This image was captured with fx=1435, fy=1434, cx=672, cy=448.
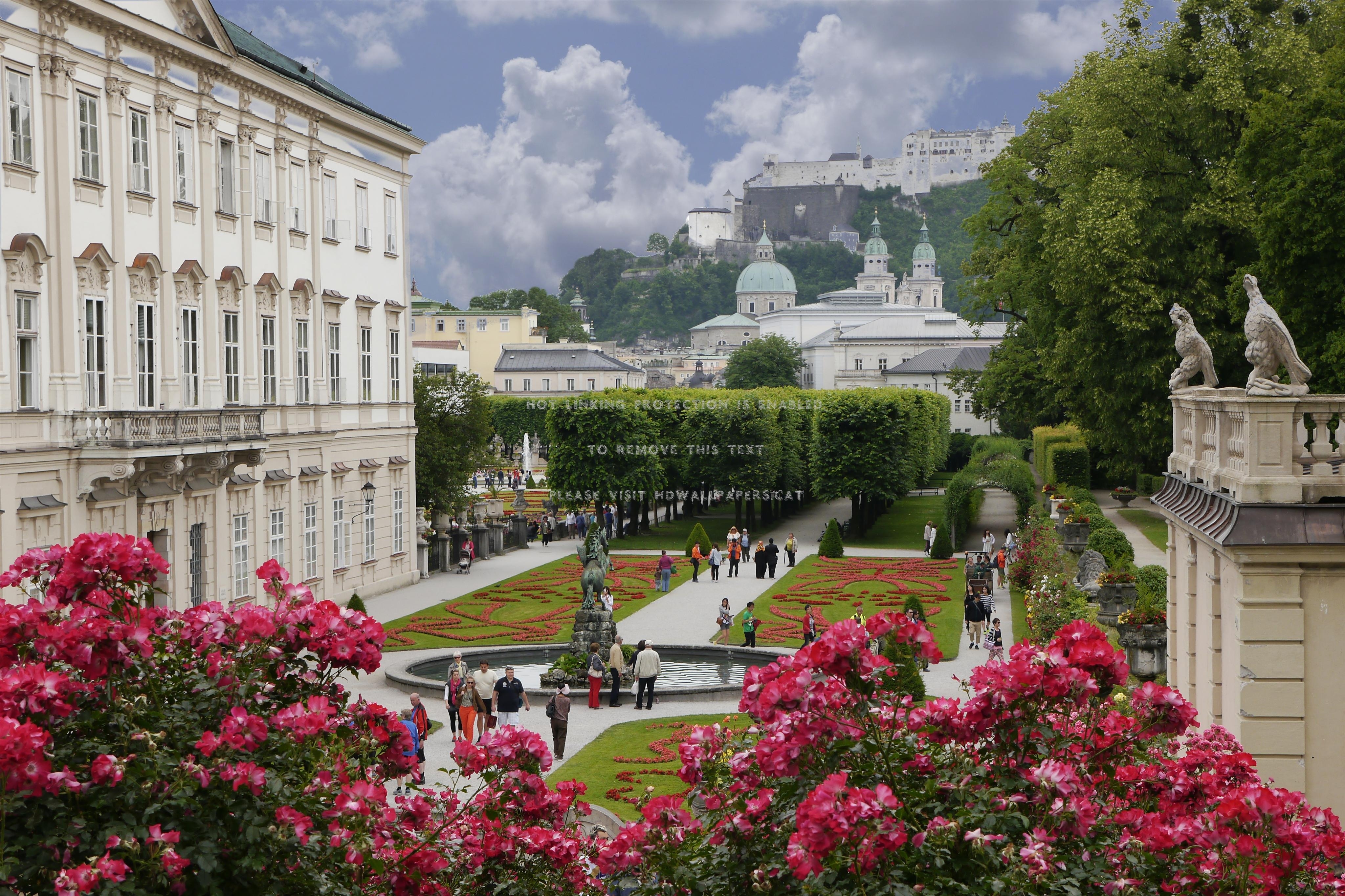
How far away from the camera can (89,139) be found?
2484 centimetres

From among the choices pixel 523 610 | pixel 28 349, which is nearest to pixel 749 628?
pixel 523 610

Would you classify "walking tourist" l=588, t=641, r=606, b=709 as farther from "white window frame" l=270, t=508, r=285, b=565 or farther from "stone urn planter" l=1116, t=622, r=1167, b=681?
"white window frame" l=270, t=508, r=285, b=565

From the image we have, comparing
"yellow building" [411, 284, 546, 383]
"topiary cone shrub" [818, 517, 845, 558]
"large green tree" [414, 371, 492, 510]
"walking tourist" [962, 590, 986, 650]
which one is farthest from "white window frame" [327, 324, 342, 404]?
"yellow building" [411, 284, 546, 383]

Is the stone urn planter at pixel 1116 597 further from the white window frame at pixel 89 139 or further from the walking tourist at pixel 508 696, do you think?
the white window frame at pixel 89 139

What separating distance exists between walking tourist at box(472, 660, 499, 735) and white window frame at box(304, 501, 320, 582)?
13.6 meters

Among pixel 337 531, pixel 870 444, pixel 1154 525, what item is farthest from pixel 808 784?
pixel 870 444

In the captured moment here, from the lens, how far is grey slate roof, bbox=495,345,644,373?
132625 mm

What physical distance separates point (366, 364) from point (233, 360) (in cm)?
754

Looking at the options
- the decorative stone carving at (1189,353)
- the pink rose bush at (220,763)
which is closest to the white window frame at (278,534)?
the decorative stone carving at (1189,353)

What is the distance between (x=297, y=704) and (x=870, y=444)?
162 feet

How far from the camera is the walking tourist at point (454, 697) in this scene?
21609 mm

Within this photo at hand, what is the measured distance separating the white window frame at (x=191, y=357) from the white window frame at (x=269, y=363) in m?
3.02

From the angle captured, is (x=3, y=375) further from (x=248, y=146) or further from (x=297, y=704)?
(x=297, y=704)

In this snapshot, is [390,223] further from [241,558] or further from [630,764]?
[630,764]
